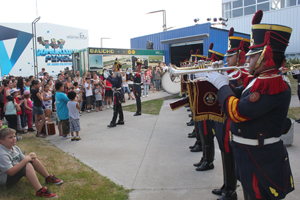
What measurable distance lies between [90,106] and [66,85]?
1.57m

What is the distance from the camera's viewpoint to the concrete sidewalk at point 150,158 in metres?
3.49

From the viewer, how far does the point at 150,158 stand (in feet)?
15.7

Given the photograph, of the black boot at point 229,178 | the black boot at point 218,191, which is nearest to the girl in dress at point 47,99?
the black boot at point 218,191

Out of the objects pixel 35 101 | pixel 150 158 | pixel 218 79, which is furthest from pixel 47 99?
pixel 218 79

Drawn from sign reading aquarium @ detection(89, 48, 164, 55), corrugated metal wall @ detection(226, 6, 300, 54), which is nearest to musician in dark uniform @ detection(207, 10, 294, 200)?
sign reading aquarium @ detection(89, 48, 164, 55)

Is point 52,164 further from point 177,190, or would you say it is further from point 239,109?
point 239,109

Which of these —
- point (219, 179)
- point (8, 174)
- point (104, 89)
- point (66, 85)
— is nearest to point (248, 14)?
point (104, 89)

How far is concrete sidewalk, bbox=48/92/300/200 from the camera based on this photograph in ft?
11.5

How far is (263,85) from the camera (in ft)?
6.05

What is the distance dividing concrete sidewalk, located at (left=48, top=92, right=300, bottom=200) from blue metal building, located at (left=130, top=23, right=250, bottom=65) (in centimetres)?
1045

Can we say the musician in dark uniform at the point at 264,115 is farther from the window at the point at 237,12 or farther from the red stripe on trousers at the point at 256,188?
the window at the point at 237,12

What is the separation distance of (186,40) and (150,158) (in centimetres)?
1444

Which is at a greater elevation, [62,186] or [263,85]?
[263,85]

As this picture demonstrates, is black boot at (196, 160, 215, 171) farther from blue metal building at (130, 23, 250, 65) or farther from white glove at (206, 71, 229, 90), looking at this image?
blue metal building at (130, 23, 250, 65)
